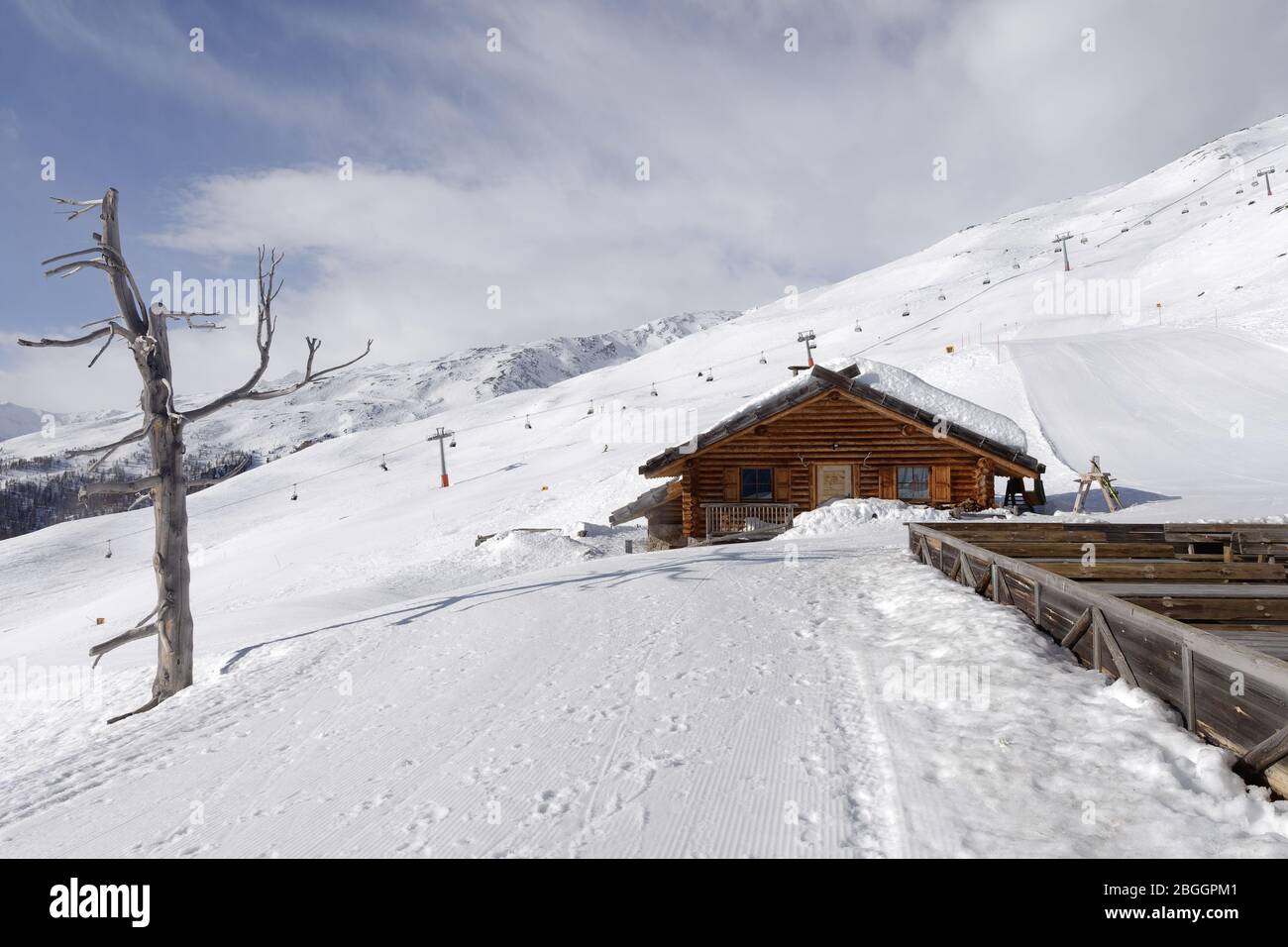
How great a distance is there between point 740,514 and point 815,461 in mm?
3066

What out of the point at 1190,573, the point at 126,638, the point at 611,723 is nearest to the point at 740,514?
the point at 1190,573

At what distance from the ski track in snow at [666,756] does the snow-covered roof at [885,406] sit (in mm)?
12805

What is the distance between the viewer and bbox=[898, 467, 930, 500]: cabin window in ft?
69.1

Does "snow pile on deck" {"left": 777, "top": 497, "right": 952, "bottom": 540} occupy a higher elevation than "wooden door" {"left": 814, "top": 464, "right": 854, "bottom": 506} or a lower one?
lower

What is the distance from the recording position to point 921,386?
21188 mm

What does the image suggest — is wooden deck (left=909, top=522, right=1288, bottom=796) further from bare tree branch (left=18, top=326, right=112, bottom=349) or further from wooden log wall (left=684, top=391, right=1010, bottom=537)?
bare tree branch (left=18, top=326, right=112, bottom=349)

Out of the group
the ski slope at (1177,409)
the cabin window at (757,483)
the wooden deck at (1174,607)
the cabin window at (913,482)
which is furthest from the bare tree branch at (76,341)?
the ski slope at (1177,409)

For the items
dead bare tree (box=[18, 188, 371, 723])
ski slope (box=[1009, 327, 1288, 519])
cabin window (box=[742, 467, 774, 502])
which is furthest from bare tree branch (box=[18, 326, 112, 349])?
ski slope (box=[1009, 327, 1288, 519])

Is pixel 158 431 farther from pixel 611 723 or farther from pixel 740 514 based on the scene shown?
pixel 740 514

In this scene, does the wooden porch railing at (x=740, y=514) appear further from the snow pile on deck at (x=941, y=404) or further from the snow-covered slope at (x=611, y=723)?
the snow pile on deck at (x=941, y=404)

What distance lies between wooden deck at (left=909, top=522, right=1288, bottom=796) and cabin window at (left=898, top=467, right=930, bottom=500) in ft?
33.9
